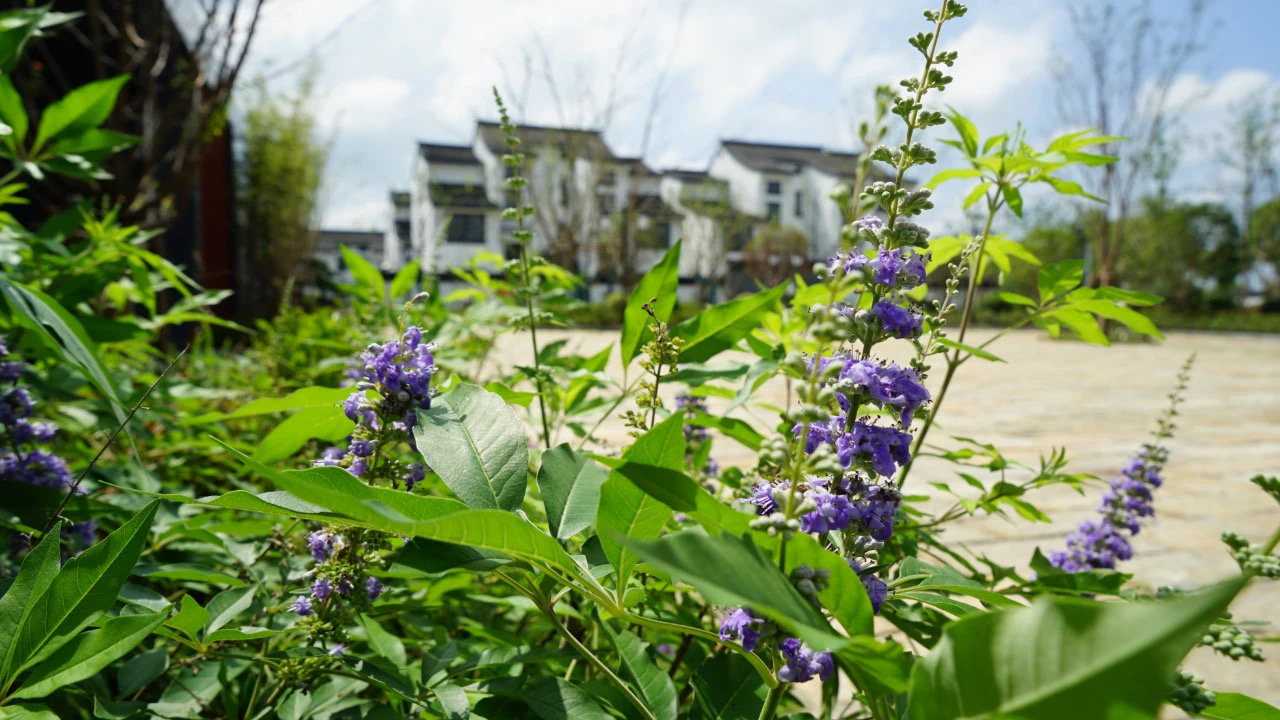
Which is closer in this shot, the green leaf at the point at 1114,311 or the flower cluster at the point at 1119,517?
the green leaf at the point at 1114,311

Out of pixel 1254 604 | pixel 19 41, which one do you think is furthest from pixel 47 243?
pixel 1254 604

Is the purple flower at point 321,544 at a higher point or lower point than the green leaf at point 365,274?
lower

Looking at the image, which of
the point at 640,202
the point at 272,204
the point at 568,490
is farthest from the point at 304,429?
the point at 640,202

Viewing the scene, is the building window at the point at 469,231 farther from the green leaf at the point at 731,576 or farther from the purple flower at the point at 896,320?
the green leaf at the point at 731,576

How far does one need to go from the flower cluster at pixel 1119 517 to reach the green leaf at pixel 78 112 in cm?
222

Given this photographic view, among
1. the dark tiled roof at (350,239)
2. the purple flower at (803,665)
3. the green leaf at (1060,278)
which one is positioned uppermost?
the dark tiled roof at (350,239)

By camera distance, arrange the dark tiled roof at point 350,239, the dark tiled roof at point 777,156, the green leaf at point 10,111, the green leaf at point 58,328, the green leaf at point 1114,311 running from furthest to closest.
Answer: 1. the dark tiled roof at point 350,239
2. the dark tiled roof at point 777,156
3. the green leaf at point 10,111
4. the green leaf at point 1114,311
5. the green leaf at point 58,328

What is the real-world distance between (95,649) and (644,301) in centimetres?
70

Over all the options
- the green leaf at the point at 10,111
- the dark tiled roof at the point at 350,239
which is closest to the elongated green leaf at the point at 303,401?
the green leaf at the point at 10,111

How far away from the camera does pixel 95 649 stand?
62cm

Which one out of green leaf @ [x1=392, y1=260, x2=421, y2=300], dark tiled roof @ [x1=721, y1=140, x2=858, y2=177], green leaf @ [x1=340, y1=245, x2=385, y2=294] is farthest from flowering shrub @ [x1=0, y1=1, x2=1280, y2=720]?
dark tiled roof @ [x1=721, y1=140, x2=858, y2=177]

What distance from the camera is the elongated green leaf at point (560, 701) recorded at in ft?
2.36

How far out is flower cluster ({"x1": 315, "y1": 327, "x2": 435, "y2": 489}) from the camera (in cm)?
80

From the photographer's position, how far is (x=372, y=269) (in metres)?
2.16
